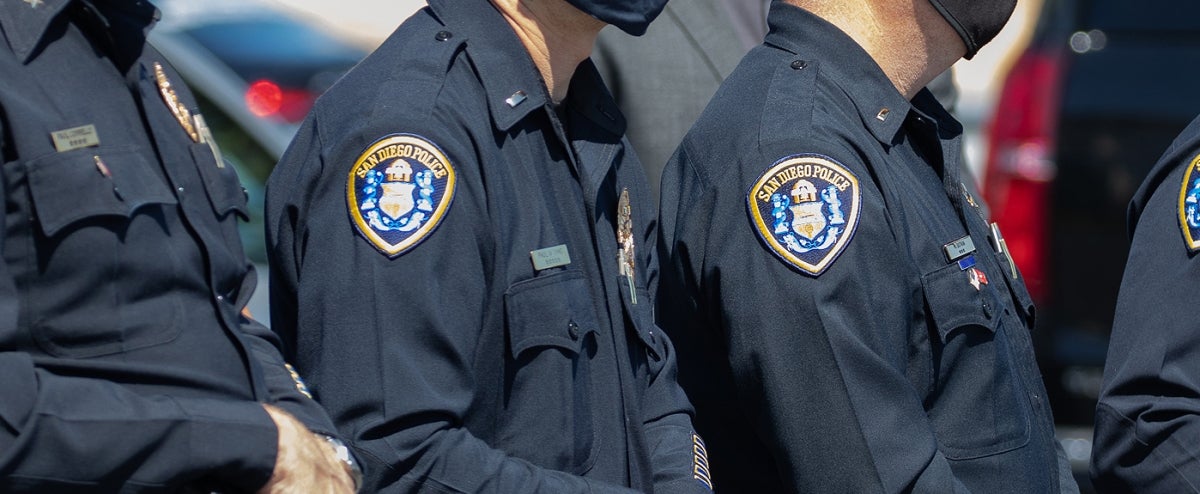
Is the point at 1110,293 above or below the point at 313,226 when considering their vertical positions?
below

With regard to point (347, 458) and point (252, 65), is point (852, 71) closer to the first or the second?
point (347, 458)

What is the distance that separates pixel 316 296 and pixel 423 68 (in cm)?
37

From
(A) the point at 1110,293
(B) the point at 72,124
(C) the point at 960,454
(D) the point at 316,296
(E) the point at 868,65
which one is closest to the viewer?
(B) the point at 72,124

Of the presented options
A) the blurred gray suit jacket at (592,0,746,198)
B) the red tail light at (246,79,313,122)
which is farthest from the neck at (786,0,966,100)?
the red tail light at (246,79,313,122)

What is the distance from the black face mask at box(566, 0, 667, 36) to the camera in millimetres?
2578

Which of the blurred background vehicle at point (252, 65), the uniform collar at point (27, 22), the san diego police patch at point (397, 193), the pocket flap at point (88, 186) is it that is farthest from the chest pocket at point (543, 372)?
the blurred background vehicle at point (252, 65)

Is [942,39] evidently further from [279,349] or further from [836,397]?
[279,349]

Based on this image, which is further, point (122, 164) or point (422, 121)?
point (422, 121)

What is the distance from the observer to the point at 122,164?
2062mm

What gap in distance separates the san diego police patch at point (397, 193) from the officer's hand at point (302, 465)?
0.90 feet

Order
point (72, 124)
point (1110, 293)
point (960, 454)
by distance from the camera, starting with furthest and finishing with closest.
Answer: point (1110, 293) < point (960, 454) < point (72, 124)

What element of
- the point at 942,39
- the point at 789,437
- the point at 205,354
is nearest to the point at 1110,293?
the point at 942,39

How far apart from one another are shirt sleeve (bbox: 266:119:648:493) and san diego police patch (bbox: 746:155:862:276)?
432mm

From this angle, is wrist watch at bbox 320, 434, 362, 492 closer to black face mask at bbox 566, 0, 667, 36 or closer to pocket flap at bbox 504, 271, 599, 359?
pocket flap at bbox 504, 271, 599, 359
